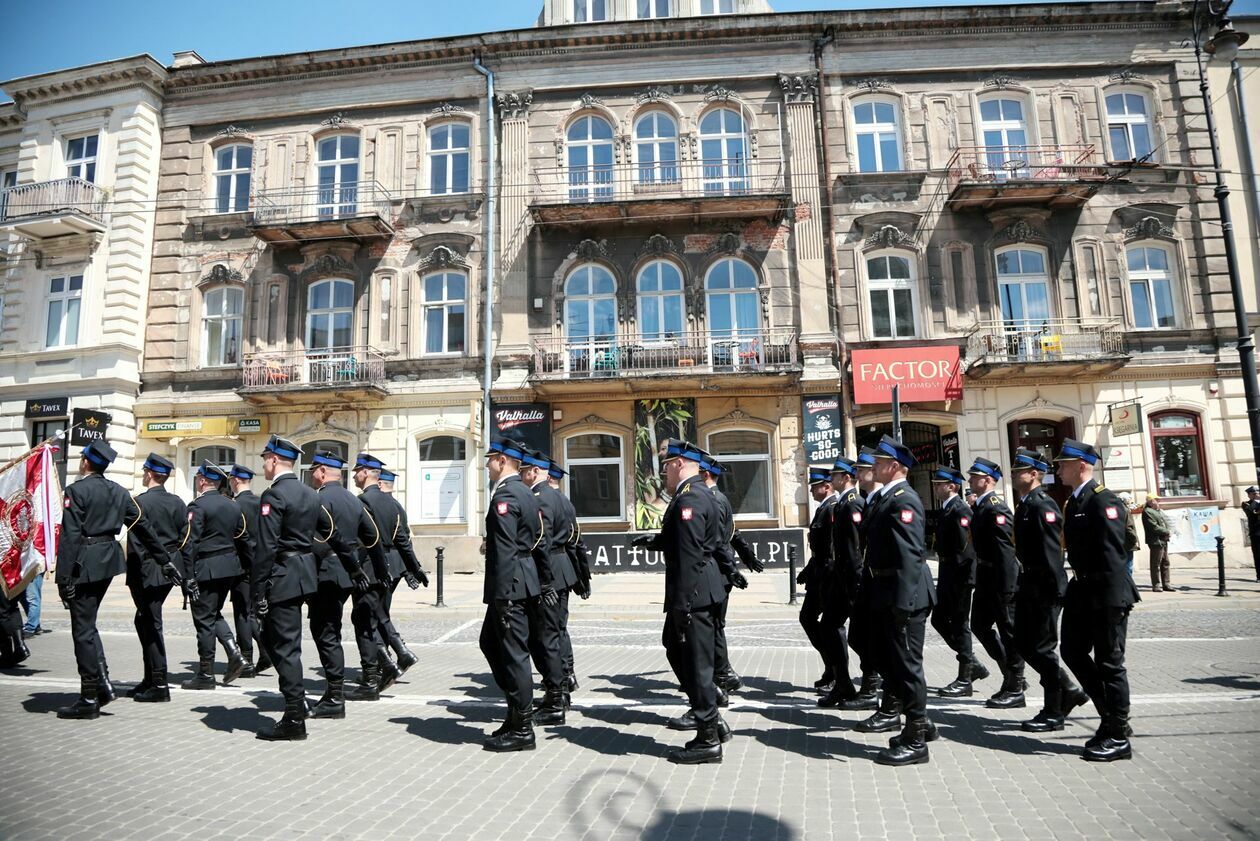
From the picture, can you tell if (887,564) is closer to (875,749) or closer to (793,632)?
(875,749)

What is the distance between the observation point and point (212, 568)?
7922 millimetres

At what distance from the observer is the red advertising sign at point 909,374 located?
62.1 feet

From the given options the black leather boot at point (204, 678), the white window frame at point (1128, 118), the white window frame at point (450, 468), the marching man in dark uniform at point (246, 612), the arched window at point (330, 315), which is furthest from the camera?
the arched window at point (330, 315)

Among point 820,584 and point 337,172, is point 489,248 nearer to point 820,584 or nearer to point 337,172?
point 337,172

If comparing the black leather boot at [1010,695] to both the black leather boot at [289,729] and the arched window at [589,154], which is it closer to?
the black leather boot at [289,729]

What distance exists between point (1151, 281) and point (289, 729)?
22256 mm

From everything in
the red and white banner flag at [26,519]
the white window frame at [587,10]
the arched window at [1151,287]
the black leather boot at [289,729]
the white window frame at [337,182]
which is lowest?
the black leather boot at [289,729]

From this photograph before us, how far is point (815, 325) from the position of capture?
1978 centimetres

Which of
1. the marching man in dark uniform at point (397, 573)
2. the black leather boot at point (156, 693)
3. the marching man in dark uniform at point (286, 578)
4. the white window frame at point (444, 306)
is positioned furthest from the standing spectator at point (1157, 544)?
the white window frame at point (444, 306)

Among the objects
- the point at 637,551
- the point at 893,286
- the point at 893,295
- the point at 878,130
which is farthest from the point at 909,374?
the point at 637,551

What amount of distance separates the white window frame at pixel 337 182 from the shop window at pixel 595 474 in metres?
9.27

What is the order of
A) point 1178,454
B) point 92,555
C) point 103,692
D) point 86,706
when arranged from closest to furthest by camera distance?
point 86,706 < point 103,692 < point 92,555 < point 1178,454

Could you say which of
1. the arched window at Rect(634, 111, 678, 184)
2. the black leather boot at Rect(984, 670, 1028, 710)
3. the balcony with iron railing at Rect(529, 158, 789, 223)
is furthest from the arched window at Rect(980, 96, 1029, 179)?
the black leather boot at Rect(984, 670, 1028, 710)

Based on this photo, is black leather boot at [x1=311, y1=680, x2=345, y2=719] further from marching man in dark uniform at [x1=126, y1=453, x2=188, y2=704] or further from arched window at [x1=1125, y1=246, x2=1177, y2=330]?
arched window at [x1=1125, y1=246, x2=1177, y2=330]
